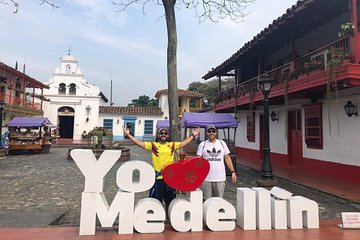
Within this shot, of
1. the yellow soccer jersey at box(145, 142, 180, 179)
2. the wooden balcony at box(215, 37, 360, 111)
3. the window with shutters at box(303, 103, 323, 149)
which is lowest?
the yellow soccer jersey at box(145, 142, 180, 179)

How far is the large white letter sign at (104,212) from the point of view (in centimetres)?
424

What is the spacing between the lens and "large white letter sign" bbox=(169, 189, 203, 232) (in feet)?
14.3

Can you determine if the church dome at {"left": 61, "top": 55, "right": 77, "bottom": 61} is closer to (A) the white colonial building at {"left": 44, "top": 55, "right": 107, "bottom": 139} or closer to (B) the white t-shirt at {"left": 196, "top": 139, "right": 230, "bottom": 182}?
(A) the white colonial building at {"left": 44, "top": 55, "right": 107, "bottom": 139}

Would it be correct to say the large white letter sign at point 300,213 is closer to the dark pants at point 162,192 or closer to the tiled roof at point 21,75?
the dark pants at point 162,192

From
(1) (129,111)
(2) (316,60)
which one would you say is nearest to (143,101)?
(1) (129,111)

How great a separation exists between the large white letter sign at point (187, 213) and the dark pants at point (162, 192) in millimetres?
293

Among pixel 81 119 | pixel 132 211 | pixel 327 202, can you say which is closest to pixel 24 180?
pixel 132 211

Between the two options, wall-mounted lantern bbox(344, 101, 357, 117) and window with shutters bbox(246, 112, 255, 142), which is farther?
window with shutters bbox(246, 112, 255, 142)

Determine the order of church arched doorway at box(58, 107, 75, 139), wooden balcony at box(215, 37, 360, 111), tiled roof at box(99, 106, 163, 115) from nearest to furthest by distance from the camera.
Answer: wooden balcony at box(215, 37, 360, 111)
church arched doorway at box(58, 107, 75, 139)
tiled roof at box(99, 106, 163, 115)

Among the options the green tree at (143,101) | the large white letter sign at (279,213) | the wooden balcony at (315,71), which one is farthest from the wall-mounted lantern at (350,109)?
the green tree at (143,101)

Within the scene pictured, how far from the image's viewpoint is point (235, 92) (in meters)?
13.8

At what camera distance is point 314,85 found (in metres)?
7.72

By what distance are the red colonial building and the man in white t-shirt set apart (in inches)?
146

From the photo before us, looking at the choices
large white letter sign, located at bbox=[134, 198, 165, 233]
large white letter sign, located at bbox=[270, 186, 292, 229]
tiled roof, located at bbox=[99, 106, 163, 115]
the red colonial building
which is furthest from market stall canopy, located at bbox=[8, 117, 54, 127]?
large white letter sign, located at bbox=[270, 186, 292, 229]
